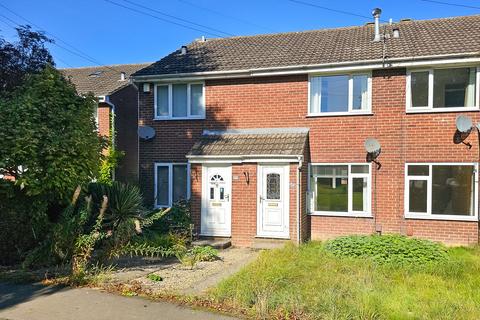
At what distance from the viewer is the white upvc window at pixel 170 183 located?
14820 mm

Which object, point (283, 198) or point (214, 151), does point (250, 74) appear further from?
point (283, 198)

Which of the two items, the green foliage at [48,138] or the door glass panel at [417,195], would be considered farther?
the door glass panel at [417,195]

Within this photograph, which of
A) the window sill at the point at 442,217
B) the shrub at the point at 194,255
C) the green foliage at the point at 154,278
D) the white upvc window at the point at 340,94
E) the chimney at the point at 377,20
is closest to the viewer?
the green foliage at the point at 154,278

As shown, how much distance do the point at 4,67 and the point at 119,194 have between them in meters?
7.78

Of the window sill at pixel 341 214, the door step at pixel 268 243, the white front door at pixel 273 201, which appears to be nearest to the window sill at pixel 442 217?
the window sill at pixel 341 214

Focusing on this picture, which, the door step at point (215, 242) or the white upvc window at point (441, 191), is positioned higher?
the white upvc window at point (441, 191)

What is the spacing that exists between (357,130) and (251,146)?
3.15m

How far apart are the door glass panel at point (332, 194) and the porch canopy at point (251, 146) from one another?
57.4 inches

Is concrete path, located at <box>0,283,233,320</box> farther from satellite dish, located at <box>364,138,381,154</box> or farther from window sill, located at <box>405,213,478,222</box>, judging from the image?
window sill, located at <box>405,213,478,222</box>

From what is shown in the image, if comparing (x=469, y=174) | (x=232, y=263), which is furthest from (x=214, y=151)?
(x=469, y=174)

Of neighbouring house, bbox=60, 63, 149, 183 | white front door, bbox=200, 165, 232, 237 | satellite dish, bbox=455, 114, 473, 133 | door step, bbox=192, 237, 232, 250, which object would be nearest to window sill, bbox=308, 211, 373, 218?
white front door, bbox=200, 165, 232, 237

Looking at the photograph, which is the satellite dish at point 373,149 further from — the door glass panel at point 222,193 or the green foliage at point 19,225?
the green foliage at point 19,225

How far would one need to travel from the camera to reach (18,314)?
639 cm

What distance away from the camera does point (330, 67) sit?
13242mm
